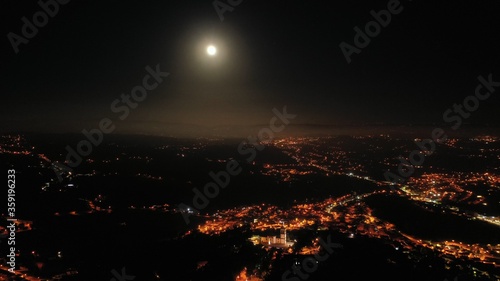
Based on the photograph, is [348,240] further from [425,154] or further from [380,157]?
[425,154]

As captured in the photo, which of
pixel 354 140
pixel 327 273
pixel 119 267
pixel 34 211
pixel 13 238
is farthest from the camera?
pixel 354 140

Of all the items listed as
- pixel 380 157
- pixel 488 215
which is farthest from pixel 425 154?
pixel 488 215

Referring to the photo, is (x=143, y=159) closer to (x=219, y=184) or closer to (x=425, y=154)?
(x=219, y=184)

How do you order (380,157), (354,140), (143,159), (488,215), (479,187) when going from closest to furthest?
1. (488,215)
2. (479,187)
3. (143,159)
4. (380,157)
5. (354,140)

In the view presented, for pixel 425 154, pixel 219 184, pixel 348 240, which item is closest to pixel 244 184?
pixel 219 184

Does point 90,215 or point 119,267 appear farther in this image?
point 90,215

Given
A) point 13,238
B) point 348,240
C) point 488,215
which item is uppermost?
point 13,238

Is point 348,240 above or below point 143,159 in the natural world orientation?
below

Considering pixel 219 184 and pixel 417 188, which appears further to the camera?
pixel 219 184

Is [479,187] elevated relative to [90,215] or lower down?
lower down

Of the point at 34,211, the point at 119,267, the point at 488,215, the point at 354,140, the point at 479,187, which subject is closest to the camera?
the point at 119,267
